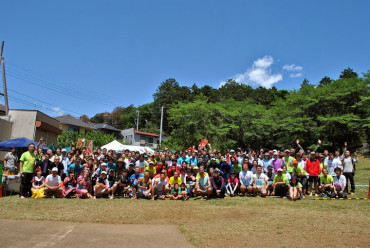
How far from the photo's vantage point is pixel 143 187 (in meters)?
10.3

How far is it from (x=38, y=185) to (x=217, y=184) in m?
6.55

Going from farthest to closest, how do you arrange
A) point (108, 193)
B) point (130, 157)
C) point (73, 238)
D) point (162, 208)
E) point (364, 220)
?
point (130, 157) → point (108, 193) → point (162, 208) → point (364, 220) → point (73, 238)

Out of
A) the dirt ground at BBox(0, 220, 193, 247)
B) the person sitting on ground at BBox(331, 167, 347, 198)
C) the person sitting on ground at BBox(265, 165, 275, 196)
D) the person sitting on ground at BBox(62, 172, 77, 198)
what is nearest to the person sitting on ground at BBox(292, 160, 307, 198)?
the person sitting on ground at BBox(265, 165, 275, 196)

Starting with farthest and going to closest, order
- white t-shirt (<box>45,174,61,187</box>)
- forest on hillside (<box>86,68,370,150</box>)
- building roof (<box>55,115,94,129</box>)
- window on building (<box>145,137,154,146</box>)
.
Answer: window on building (<box>145,137,154,146</box>) < building roof (<box>55,115,94,129</box>) < forest on hillside (<box>86,68,370,150</box>) < white t-shirt (<box>45,174,61,187</box>)

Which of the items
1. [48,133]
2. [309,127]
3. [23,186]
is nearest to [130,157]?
[23,186]

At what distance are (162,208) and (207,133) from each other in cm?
2415

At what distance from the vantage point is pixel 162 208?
27.4ft

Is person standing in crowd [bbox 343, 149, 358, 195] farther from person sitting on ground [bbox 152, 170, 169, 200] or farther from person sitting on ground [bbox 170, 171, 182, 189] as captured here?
person sitting on ground [bbox 152, 170, 169, 200]

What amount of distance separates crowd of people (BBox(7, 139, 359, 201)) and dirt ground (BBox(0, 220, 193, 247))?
3669mm

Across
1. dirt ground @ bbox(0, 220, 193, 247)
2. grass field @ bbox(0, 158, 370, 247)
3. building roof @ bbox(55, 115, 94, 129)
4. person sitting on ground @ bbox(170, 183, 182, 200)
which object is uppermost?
building roof @ bbox(55, 115, 94, 129)

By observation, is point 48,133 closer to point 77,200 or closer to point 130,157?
point 130,157

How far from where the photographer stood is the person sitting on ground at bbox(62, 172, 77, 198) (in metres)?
9.90

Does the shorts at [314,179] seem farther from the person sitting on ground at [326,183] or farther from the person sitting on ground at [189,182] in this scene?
the person sitting on ground at [189,182]

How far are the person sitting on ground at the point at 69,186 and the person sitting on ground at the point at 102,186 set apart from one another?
884mm
